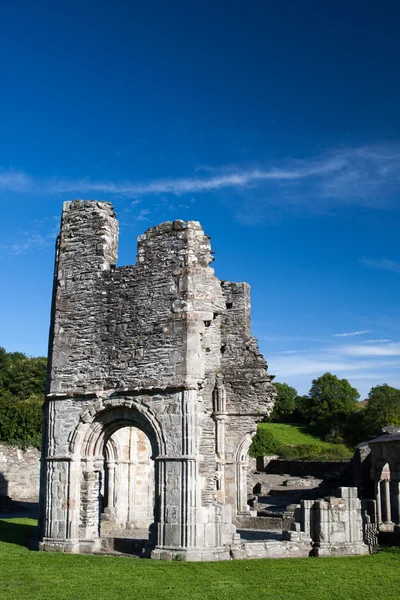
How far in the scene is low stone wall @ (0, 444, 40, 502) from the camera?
27141mm

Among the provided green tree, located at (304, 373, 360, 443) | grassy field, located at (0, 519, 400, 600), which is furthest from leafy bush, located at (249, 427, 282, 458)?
grassy field, located at (0, 519, 400, 600)

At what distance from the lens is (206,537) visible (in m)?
12.2

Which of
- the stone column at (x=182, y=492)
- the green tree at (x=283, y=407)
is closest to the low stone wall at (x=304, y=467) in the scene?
the stone column at (x=182, y=492)

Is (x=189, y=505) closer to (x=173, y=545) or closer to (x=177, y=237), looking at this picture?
(x=173, y=545)

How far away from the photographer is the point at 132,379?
13.5 m

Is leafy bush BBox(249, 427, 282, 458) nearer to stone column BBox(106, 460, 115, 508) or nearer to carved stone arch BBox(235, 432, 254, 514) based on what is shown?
carved stone arch BBox(235, 432, 254, 514)

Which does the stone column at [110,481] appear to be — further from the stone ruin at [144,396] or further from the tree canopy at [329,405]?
the tree canopy at [329,405]

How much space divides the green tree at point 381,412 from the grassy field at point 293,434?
12.2 ft

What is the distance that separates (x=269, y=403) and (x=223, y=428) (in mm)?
1598

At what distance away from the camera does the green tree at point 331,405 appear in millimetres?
54625

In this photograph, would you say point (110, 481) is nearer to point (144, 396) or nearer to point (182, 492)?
point (144, 396)

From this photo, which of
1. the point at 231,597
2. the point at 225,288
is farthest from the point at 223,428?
the point at 231,597

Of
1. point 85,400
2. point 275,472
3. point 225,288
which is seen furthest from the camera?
point 275,472

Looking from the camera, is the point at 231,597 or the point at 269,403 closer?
the point at 231,597
